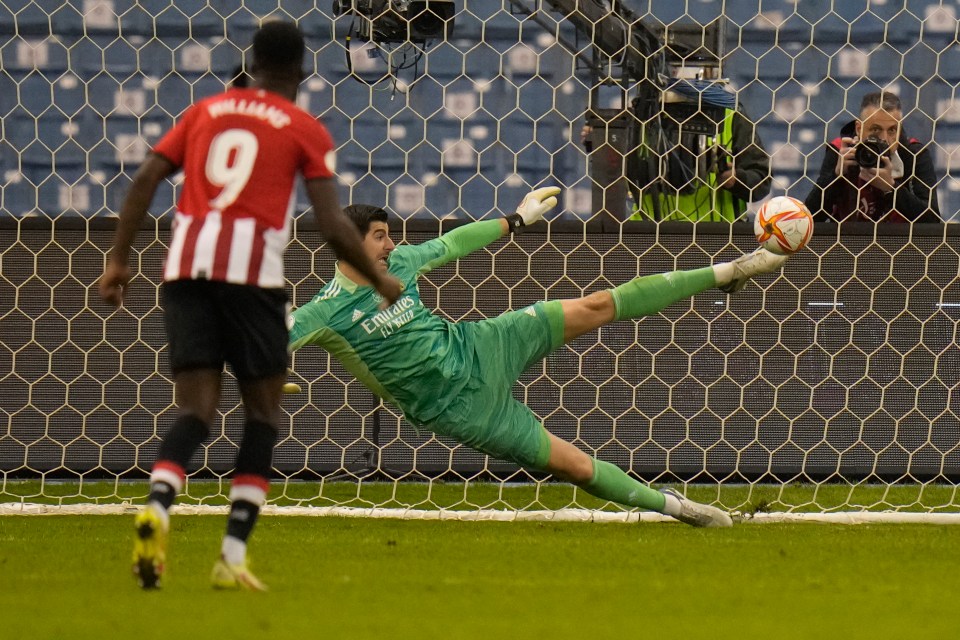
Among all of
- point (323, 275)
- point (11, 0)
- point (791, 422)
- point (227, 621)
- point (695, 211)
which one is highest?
point (11, 0)

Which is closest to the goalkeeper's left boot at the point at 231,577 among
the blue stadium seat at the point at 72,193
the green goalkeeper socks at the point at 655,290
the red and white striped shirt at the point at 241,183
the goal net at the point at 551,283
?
the red and white striped shirt at the point at 241,183

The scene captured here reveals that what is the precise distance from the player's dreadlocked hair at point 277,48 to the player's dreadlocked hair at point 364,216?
1.60 meters

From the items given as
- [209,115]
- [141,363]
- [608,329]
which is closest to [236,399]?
[141,363]

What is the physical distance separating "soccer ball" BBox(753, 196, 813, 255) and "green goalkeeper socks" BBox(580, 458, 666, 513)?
0.98 m

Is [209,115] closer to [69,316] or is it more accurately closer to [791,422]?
[69,316]

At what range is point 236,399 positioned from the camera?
6.52 meters

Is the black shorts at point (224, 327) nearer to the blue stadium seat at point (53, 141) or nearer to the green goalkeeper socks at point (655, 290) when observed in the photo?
the green goalkeeper socks at point (655, 290)

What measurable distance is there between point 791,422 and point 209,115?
364 centimetres

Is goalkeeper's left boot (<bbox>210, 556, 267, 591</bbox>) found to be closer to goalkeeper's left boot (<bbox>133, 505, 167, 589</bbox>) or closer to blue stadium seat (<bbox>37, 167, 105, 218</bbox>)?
goalkeeper's left boot (<bbox>133, 505, 167, 589</bbox>)

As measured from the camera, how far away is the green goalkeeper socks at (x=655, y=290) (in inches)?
203

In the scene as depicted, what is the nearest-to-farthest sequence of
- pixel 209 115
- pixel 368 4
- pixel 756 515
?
pixel 209 115
pixel 756 515
pixel 368 4

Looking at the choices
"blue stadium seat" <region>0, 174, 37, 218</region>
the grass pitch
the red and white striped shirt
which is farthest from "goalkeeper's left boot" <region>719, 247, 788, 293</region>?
"blue stadium seat" <region>0, 174, 37, 218</region>

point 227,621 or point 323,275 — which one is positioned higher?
point 323,275

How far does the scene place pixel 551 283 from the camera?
6.45 metres
